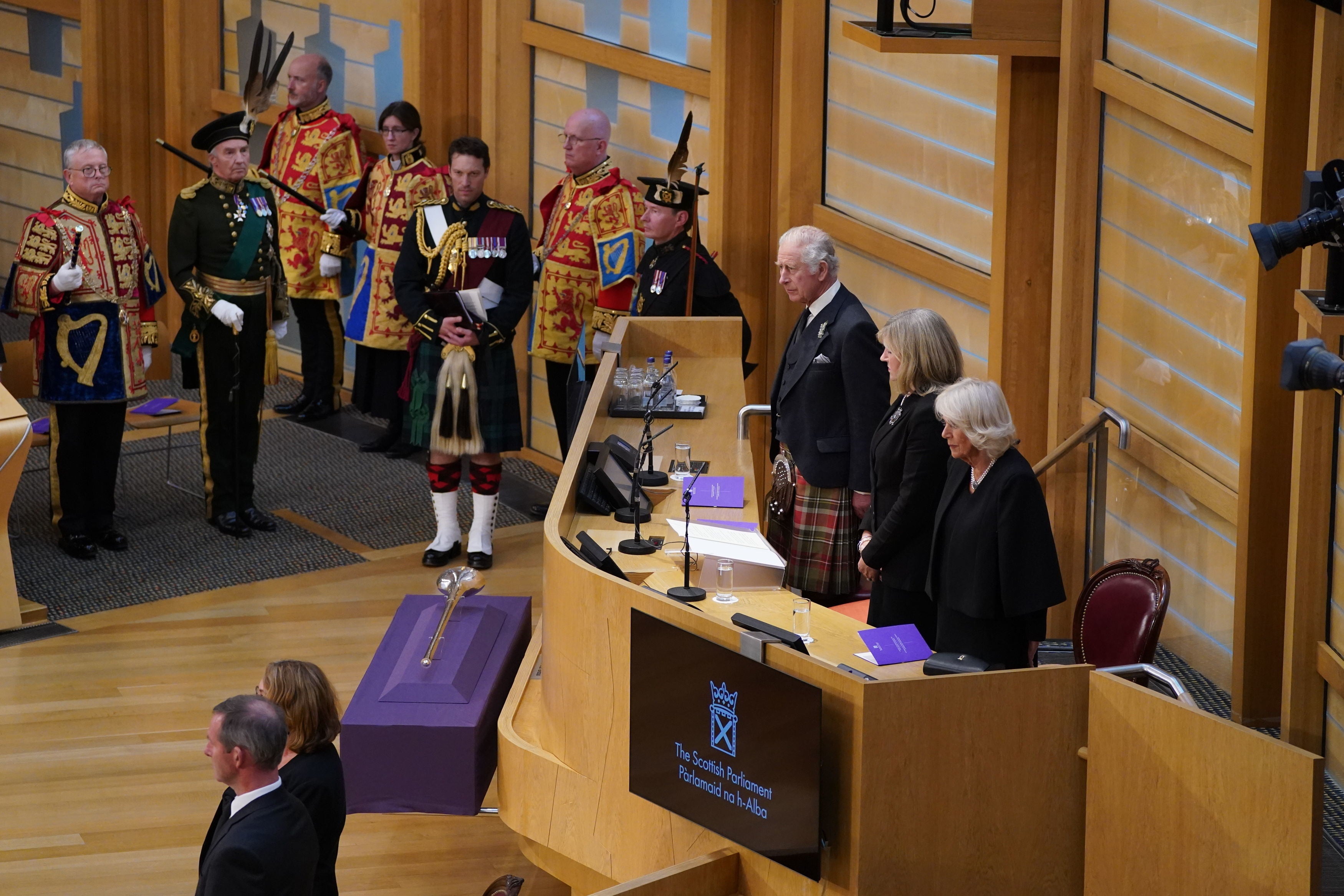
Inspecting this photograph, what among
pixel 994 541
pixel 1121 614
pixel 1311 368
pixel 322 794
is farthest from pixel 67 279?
pixel 1311 368

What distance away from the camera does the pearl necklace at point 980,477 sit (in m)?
3.90

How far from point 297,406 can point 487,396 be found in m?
2.70

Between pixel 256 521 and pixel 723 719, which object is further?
pixel 256 521

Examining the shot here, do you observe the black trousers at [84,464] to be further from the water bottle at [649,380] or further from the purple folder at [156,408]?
the water bottle at [649,380]

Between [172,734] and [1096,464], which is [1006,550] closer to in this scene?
[1096,464]

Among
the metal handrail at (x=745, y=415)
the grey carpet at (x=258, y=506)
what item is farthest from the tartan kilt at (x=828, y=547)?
the grey carpet at (x=258, y=506)

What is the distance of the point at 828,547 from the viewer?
5238mm

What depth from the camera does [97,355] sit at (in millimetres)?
6738

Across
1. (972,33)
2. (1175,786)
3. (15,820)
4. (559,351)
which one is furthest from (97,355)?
(1175,786)

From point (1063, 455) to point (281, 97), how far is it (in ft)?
19.5

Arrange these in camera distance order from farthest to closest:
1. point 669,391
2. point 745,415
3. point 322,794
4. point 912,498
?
point 669,391 < point 745,415 < point 912,498 < point 322,794

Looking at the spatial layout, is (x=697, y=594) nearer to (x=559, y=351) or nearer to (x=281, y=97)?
(x=559, y=351)

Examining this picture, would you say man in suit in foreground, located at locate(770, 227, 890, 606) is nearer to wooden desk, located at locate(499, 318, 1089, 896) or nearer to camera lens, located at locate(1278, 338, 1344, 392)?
wooden desk, located at locate(499, 318, 1089, 896)

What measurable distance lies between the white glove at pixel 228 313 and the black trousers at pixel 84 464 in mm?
550
